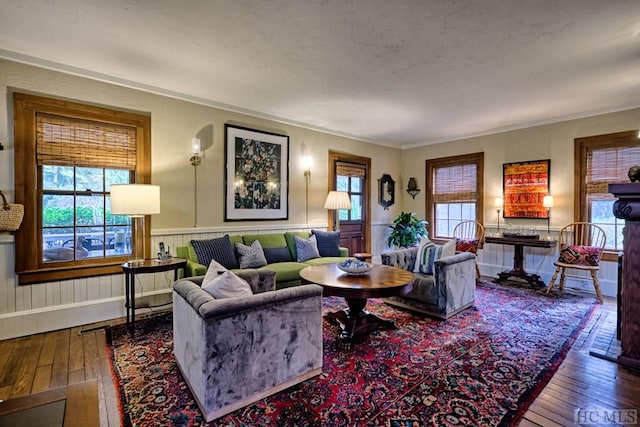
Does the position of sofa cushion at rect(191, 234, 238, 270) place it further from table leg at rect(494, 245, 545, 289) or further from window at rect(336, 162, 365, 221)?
table leg at rect(494, 245, 545, 289)

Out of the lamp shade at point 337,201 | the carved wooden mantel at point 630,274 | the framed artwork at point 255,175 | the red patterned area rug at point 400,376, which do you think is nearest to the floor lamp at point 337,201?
the lamp shade at point 337,201

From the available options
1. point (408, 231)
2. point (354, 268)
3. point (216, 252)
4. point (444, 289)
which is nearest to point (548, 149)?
point (408, 231)

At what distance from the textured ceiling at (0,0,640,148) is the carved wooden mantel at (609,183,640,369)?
132 cm

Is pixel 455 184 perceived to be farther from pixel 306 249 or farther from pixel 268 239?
pixel 268 239

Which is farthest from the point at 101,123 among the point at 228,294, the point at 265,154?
the point at 228,294

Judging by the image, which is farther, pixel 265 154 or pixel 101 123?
pixel 265 154

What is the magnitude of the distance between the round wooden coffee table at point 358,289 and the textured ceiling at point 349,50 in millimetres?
2045

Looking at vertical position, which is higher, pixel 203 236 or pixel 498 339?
pixel 203 236

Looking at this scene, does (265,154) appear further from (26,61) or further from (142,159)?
(26,61)

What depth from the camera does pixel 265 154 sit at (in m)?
4.67

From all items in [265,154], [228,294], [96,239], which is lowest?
[228,294]

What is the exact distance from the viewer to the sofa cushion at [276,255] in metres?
4.22

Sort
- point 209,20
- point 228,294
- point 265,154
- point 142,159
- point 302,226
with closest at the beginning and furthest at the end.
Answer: point 228,294 → point 209,20 → point 142,159 → point 265,154 → point 302,226

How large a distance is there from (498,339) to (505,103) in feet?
9.87
